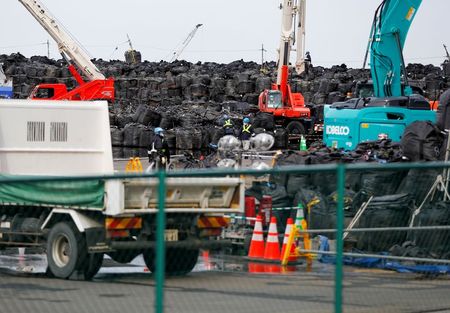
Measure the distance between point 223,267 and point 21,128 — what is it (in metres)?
8.51

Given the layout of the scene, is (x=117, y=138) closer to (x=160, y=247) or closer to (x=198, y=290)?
(x=198, y=290)

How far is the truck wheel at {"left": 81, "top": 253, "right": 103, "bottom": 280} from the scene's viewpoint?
857 centimetres

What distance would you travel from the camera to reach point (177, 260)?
8.02 metres

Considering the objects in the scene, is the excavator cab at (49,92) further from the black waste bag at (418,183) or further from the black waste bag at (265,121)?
the black waste bag at (418,183)

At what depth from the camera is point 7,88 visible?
67.0 meters

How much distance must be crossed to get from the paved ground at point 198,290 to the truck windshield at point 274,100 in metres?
41.1

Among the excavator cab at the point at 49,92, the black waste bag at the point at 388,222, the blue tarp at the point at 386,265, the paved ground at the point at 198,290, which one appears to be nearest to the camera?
the paved ground at the point at 198,290

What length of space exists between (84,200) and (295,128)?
39.3 meters

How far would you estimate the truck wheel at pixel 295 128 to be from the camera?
48.8 m

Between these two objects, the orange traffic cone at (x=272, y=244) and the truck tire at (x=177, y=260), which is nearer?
the truck tire at (x=177, y=260)

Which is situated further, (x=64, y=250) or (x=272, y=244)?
(x=64, y=250)

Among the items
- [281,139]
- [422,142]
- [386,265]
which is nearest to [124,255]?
[386,265]

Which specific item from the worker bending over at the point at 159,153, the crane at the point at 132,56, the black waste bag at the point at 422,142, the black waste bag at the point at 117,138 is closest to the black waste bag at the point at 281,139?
the black waste bag at the point at 117,138

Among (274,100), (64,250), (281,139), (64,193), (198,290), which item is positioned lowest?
(281,139)
